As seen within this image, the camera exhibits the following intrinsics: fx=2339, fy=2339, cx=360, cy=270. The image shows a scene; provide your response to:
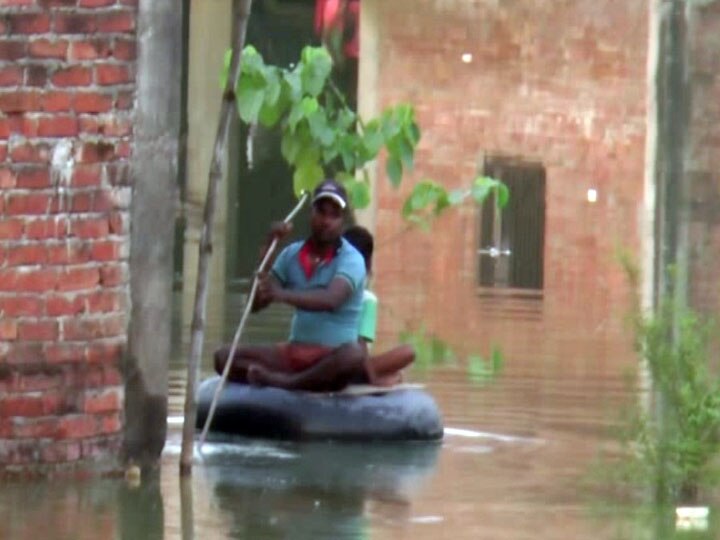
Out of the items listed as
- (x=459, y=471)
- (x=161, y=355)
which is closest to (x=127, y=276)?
(x=161, y=355)

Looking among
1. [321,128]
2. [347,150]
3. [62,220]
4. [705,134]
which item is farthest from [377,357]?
[705,134]

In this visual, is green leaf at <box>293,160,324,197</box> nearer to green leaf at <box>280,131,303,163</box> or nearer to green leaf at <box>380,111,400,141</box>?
green leaf at <box>280,131,303,163</box>

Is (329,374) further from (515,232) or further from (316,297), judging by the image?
(515,232)

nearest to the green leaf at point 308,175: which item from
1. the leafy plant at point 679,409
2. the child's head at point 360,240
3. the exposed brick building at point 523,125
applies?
the child's head at point 360,240

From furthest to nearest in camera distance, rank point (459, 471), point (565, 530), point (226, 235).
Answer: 1. point (226, 235)
2. point (459, 471)
3. point (565, 530)

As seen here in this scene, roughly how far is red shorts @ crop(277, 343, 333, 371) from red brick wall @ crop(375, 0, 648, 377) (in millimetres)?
18920

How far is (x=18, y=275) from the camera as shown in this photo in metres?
9.97

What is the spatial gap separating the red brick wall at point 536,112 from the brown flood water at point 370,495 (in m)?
19.1

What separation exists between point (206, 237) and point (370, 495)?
4.74 feet

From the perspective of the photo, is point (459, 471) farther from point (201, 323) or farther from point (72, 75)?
point (72, 75)

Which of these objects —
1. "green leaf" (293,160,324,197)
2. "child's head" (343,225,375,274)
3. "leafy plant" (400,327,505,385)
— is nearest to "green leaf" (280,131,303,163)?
"green leaf" (293,160,324,197)

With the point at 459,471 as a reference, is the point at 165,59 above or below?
above

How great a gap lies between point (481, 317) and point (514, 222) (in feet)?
28.4

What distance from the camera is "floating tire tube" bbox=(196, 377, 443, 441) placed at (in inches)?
477
